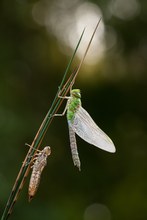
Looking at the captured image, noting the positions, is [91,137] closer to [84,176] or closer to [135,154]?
[84,176]

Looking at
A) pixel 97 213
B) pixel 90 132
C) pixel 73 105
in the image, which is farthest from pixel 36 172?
pixel 97 213

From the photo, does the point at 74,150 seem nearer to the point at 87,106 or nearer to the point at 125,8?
the point at 87,106

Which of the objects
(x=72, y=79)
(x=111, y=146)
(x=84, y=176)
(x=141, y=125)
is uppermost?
(x=141, y=125)

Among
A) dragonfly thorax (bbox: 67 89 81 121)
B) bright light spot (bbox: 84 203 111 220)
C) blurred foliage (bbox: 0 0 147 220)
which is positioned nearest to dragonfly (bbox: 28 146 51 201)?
dragonfly thorax (bbox: 67 89 81 121)

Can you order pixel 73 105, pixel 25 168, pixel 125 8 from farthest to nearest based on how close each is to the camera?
1. pixel 125 8
2. pixel 73 105
3. pixel 25 168

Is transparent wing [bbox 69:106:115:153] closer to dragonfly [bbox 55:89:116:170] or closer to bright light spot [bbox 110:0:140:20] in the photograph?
dragonfly [bbox 55:89:116:170]

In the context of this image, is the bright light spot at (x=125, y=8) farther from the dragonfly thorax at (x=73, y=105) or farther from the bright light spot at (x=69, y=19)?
the dragonfly thorax at (x=73, y=105)

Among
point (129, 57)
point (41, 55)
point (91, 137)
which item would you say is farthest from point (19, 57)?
point (91, 137)
